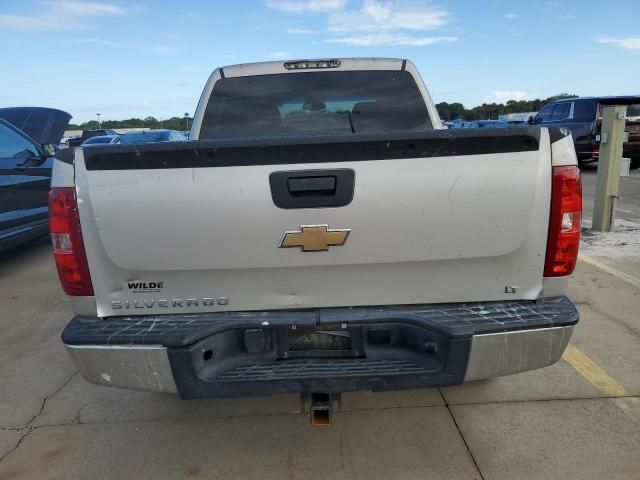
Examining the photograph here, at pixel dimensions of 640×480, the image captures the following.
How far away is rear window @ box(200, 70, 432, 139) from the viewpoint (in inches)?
145

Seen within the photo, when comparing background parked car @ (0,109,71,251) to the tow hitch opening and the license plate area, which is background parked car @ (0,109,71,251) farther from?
the tow hitch opening

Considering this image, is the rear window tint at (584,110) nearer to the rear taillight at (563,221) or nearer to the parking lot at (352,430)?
the parking lot at (352,430)

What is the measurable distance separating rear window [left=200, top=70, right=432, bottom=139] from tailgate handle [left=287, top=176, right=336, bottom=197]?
5.31ft

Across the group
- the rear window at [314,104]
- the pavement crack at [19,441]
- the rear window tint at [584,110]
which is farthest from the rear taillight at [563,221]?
the rear window tint at [584,110]

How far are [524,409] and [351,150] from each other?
6.48ft

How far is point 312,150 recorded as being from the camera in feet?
7.04

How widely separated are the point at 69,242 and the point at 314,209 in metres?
1.09

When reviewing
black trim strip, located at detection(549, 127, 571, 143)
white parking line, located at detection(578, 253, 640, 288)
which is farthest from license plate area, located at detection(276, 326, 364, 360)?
white parking line, located at detection(578, 253, 640, 288)

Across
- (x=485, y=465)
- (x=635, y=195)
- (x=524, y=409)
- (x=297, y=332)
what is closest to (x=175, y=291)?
(x=297, y=332)

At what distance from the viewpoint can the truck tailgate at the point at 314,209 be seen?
2.13m

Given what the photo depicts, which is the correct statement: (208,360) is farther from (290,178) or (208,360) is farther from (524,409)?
(524,409)

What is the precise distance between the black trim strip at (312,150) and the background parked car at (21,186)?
15.1 feet

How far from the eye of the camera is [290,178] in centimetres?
213

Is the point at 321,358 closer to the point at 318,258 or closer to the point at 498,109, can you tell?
the point at 318,258
